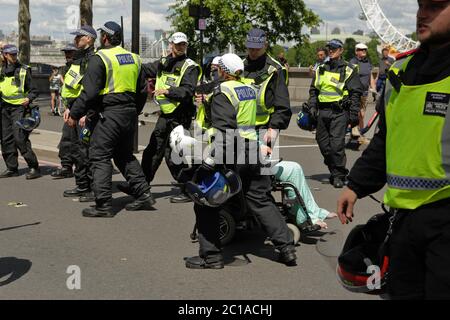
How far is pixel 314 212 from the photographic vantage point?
622 cm

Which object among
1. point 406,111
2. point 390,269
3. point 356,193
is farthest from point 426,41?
point 390,269

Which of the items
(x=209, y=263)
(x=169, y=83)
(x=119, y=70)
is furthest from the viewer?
(x=169, y=83)

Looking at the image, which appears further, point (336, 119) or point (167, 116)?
point (336, 119)

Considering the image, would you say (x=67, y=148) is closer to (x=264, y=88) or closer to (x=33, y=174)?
(x=33, y=174)

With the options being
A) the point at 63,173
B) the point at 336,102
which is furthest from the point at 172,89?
the point at 63,173

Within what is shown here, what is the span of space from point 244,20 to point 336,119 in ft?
42.4

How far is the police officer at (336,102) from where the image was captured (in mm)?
9117

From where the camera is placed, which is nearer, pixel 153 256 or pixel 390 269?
pixel 390 269

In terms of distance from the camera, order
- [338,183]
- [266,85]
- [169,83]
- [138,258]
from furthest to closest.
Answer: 1. [338,183]
2. [169,83]
3. [266,85]
4. [138,258]

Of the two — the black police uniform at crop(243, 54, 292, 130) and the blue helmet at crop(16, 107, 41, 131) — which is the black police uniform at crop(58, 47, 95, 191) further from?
the black police uniform at crop(243, 54, 292, 130)

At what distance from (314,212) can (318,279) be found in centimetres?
107

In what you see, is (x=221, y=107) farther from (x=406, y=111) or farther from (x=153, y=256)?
(x=406, y=111)

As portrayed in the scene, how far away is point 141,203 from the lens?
7.67 metres

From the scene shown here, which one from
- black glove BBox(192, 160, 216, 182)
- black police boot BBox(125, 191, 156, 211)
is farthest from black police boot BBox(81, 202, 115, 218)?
black glove BBox(192, 160, 216, 182)
